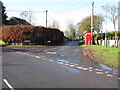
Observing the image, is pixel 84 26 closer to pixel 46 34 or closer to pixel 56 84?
pixel 46 34

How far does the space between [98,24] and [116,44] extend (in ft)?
76.3

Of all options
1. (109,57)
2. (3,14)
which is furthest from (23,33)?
(3,14)

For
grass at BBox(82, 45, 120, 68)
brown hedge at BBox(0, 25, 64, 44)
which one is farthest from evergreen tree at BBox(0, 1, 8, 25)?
grass at BBox(82, 45, 120, 68)

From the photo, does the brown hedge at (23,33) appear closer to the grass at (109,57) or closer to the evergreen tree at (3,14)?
the grass at (109,57)

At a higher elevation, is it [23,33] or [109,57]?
[23,33]

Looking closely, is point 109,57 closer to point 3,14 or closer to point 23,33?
point 23,33

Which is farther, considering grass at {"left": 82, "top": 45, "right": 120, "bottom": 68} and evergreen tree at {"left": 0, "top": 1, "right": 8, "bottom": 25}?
evergreen tree at {"left": 0, "top": 1, "right": 8, "bottom": 25}

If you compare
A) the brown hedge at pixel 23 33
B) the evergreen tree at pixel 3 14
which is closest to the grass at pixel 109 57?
the brown hedge at pixel 23 33

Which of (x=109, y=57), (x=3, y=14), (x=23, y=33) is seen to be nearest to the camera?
(x=109, y=57)

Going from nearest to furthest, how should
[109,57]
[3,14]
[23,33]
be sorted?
1. [109,57]
2. [23,33]
3. [3,14]

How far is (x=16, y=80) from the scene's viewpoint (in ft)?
18.9

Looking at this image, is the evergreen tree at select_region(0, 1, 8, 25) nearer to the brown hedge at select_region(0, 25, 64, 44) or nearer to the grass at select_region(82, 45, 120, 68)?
the brown hedge at select_region(0, 25, 64, 44)

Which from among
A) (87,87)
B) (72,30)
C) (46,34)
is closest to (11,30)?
(46,34)

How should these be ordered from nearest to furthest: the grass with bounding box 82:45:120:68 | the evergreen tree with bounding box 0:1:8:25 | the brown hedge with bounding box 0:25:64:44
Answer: the grass with bounding box 82:45:120:68 < the brown hedge with bounding box 0:25:64:44 < the evergreen tree with bounding box 0:1:8:25
